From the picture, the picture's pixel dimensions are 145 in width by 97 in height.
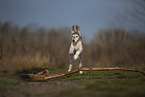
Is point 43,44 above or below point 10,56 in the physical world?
above

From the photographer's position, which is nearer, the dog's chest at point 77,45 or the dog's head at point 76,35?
the dog's head at point 76,35

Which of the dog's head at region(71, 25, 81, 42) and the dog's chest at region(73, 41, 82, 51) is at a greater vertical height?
the dog's head at region(71, 25, 81, 42)

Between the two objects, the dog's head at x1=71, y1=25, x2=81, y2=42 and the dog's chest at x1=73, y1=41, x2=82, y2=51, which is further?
the dog's chest at x1=73, y1=41, x2=82, y2=51

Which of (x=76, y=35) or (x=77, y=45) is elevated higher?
(x=76, y=35)

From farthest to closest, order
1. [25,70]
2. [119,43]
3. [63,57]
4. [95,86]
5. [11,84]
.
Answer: [119,43] < [63,57] < [25,70] < [11,84] < [95,86]

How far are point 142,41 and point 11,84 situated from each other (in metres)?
15.4

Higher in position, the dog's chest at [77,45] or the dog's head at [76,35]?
the dog's head at [76,35]

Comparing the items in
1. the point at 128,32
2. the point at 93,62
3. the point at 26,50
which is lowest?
the point at 93,62

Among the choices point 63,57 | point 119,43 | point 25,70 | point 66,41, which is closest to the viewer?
point 25,70

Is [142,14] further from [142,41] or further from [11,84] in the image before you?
[11,84]

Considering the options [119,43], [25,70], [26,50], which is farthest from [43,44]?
[119,43]

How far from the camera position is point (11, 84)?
3711 millimetres

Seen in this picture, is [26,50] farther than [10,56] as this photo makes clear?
Yes

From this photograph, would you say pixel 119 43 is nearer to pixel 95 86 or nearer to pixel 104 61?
pixel 104 61
